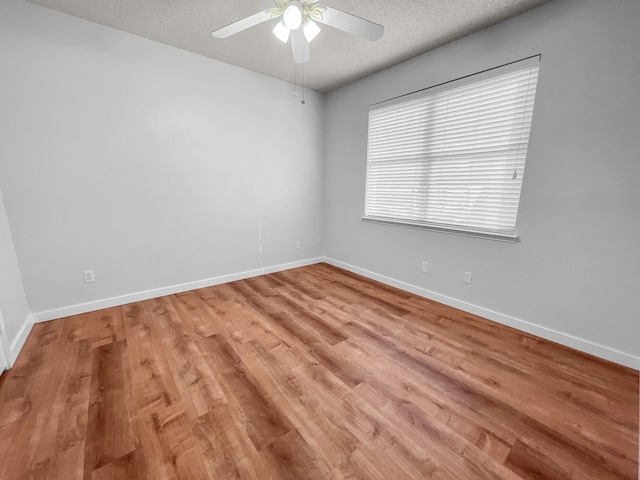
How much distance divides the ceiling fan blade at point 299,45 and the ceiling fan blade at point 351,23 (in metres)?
0.17

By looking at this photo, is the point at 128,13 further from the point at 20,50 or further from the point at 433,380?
the point at 433,380

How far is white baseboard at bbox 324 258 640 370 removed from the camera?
5.96ft

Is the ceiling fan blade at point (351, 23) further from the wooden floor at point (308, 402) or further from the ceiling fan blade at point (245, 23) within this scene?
the wooden floor at point (308, 402)

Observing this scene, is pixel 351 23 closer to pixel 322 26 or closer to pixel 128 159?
pixel 322 26

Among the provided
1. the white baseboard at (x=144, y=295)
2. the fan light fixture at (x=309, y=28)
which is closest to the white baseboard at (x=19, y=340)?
the white baseboard at (x=144, y=295)

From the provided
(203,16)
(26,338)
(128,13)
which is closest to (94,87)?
(128,13)

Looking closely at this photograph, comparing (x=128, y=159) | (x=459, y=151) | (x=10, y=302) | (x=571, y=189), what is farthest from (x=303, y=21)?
(x=10, y=302)

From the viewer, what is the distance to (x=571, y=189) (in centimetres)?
192

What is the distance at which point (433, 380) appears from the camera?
1.66m

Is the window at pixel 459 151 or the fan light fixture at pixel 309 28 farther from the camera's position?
the window at pixel 459 151

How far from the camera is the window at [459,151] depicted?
2164 mm

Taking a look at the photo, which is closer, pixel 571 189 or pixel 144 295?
pixel 571 189

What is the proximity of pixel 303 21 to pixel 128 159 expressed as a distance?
2094mm

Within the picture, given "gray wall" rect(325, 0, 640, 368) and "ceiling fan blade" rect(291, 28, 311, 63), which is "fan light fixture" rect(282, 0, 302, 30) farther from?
→ "gray wall" rect(325, 0, 640, 368)
